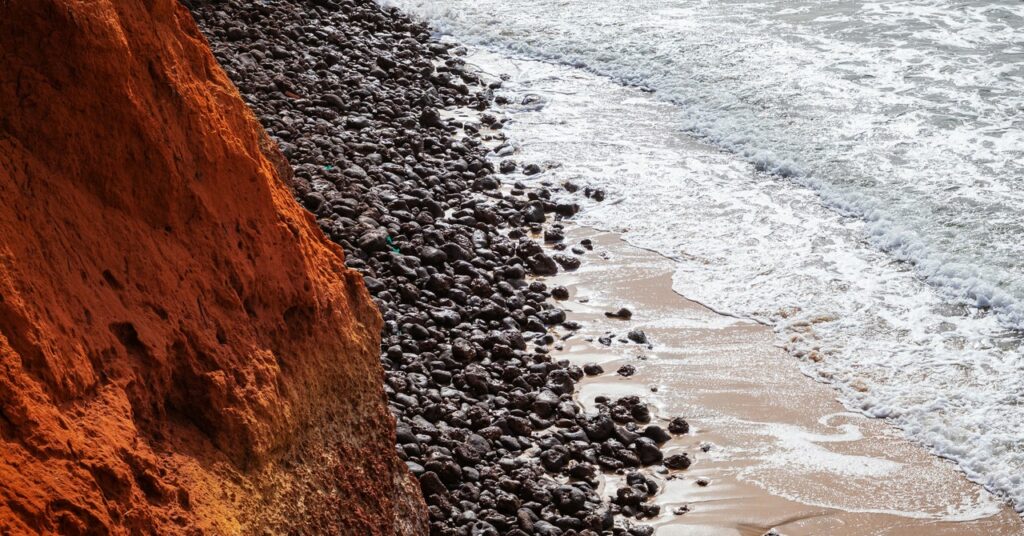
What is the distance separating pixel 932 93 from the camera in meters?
10.6

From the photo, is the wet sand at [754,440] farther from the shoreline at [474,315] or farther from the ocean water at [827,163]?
the ocean water at [827,163]

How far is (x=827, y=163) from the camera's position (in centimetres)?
921

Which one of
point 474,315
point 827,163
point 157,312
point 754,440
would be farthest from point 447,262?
point 827,163

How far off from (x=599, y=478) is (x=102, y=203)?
290 centimetres

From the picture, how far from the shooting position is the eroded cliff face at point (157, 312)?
2285mm

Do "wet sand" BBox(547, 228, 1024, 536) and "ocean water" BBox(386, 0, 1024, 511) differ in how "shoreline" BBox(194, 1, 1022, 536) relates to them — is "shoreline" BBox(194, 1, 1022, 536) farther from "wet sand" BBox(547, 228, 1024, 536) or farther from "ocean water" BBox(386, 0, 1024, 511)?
"ocean water" BBox(386, 0, 1024, 511)

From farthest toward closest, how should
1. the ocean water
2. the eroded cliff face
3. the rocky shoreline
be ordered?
the ocean water
the rocky shoreline
the eroded cliff face

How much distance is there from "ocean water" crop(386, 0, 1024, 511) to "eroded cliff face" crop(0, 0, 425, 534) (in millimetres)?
3675

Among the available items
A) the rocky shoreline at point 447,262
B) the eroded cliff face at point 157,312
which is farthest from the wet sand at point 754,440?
the eroded cliff face at point 157,312

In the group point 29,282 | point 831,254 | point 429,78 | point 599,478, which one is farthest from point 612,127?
point 29,282

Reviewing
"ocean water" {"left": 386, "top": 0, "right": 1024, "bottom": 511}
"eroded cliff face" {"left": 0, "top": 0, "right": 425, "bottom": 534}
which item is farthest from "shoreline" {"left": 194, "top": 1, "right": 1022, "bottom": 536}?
"eroded cliff face" {"left": 0, "top": 0, "right": 425, "bottom": 534}

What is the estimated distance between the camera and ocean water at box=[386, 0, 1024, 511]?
6262mm

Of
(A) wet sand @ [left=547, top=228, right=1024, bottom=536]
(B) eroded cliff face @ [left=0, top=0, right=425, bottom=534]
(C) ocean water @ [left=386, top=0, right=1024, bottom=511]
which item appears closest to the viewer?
(B) eroded cliff face @ [left=0, top=0, right=425, bottom=534]

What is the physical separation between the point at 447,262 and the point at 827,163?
4.28 metres
